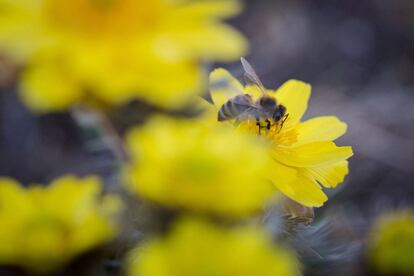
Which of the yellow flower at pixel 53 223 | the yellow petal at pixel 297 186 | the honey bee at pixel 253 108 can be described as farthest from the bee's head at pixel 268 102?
the yellow flower at pixel 53 223

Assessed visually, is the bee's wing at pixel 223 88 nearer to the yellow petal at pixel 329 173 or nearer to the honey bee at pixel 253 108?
the honey bee at pixel 253 108

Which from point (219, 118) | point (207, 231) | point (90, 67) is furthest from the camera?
point (219, 118)

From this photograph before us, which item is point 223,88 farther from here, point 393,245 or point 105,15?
point 393,245

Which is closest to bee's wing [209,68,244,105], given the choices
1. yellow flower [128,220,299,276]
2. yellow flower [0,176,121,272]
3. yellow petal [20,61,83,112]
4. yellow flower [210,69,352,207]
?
yellow flower [210,69,352,207]

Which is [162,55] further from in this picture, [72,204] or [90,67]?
[72,204]

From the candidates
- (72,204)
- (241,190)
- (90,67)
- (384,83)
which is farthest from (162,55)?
(384,83)

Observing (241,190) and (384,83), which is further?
(384,83)

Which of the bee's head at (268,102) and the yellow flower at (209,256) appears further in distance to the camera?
the bee's head at (268,102)
